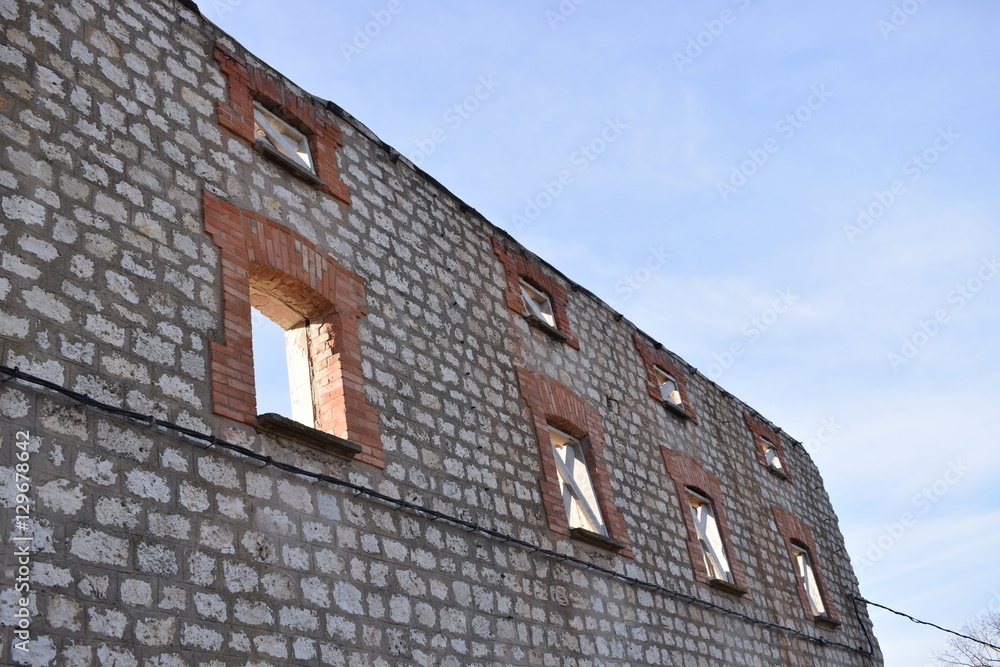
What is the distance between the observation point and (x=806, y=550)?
13.6 m

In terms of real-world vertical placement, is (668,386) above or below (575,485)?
above

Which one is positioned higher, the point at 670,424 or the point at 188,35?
the point at 188,35

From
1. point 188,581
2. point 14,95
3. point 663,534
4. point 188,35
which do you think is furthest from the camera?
point 663,534

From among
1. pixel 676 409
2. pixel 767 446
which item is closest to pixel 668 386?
pixel 676 409

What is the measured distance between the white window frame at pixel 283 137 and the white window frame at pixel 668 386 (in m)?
5.45

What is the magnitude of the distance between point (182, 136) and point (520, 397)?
356 centimetres

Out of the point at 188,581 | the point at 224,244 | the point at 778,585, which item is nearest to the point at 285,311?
the point at 224,244

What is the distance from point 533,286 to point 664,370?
2749mm

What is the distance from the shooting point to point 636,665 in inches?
312

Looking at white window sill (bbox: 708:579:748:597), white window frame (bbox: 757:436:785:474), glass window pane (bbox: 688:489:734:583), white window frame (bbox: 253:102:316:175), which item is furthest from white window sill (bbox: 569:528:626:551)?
white window frame (bbox: 757:436:785:474)

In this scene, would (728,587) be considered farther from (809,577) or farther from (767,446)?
(767,446)

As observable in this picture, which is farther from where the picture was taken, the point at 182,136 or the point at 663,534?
the point at 663,534

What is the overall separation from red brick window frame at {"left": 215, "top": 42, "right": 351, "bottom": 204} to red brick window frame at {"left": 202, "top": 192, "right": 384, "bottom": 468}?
2.34 feet

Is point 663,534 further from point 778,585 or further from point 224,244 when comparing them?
point 224,244
